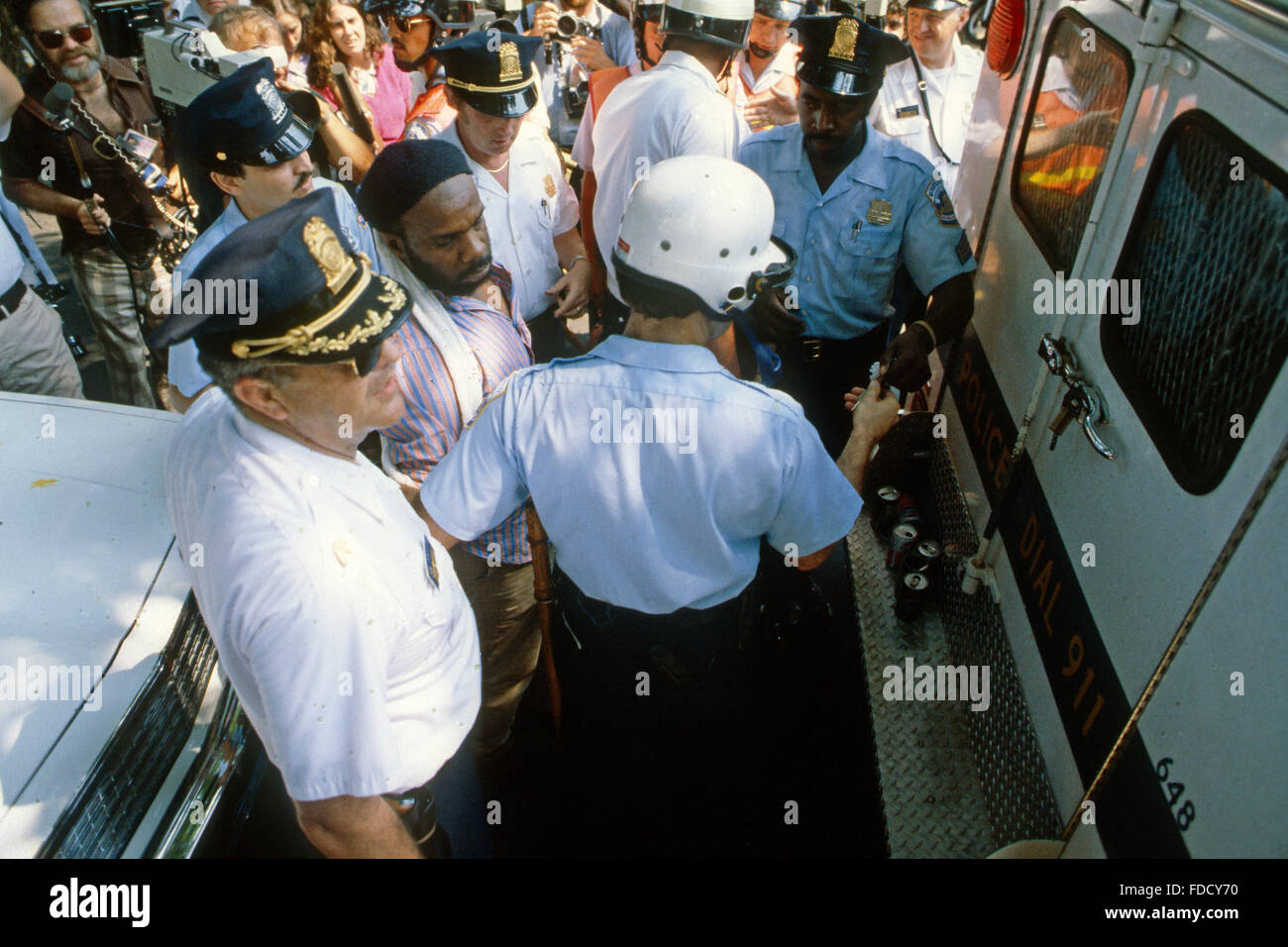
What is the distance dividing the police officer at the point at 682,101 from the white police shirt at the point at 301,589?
2137mm

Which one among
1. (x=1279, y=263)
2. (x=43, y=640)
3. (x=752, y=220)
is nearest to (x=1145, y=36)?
(x=1279, y=263)

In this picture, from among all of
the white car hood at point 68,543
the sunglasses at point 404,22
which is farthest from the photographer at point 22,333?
the sunglasses at point 404,22

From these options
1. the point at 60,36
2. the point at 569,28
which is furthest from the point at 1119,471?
the point at 569,28

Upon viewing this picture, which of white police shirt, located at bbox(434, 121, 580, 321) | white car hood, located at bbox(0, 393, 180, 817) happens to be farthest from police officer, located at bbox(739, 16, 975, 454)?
white car hood, located at bbox(0, 393, 180, 817)

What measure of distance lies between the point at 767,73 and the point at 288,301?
461cm

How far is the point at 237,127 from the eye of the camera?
253cm

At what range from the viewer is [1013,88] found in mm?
2820

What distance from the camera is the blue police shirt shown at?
3004 mm

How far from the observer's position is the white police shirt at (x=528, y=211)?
3291 millimetres

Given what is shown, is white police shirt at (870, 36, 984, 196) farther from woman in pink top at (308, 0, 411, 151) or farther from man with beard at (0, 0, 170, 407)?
man with beard at (0, 0, 170, 407)

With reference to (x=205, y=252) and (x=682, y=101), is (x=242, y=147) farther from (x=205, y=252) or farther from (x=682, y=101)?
(x=682, y=101)

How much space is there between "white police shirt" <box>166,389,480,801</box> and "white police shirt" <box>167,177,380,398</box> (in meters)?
0.64

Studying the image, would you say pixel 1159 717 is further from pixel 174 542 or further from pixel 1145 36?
pixel 174 542

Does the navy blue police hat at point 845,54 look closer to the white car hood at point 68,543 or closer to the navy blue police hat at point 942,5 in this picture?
the navy blue police hat at point 942,5
